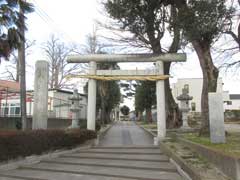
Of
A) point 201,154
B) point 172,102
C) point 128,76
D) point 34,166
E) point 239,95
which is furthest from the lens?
point 239,95

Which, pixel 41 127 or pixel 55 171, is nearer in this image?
pixel 55 171

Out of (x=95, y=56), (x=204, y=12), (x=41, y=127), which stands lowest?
(x=41, y=127)

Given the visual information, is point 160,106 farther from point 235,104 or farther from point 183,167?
point 235,104

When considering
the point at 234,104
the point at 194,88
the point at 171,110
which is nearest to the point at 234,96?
the point at 234,104

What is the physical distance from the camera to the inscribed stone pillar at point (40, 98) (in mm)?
13438

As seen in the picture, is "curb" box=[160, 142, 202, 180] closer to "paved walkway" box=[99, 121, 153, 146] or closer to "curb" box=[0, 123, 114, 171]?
"curb" box=[0, 123, 114, 171]

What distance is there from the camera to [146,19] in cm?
1767

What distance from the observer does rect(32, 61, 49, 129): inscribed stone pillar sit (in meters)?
13.4

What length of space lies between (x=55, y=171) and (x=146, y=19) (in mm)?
10371

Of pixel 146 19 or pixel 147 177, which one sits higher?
pixel 146 19

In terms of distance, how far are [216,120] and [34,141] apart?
20.6ft

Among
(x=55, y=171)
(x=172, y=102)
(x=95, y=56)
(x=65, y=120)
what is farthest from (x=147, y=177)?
(x=65, y=120)

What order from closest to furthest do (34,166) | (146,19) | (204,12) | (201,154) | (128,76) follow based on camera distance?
(201,154)
(34,166)
(204,12)
(128,76)
(146,19)

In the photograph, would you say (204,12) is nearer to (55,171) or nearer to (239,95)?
(55,171)
